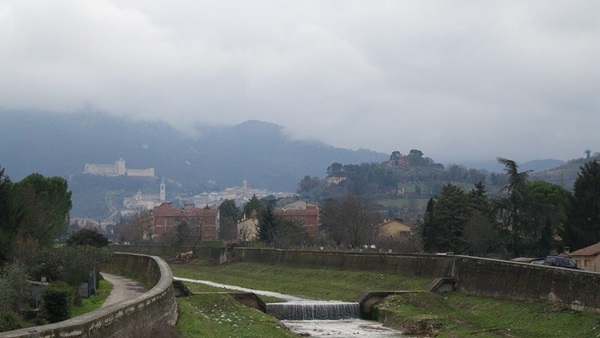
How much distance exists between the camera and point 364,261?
61969 millimetres

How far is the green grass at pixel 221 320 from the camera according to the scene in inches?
1329

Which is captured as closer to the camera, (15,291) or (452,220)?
(15,291)

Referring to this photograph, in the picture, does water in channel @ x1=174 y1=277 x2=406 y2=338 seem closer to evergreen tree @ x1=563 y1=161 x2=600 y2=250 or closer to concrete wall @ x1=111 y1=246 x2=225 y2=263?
evergreen tree @ x1=563 y1=161 x2=600 y2=250

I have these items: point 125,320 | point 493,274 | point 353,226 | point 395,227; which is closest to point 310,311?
point 493,274

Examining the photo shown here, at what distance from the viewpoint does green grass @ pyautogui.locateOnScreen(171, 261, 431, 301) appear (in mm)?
54562

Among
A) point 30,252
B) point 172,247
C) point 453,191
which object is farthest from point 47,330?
point 172,247

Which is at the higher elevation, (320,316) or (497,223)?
(497,223)

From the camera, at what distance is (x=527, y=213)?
87125 millimetres

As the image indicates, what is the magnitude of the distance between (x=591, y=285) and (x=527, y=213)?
54.3 metres

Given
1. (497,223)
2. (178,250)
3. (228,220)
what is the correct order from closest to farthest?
(497,223) < (178,250) < (228,220)

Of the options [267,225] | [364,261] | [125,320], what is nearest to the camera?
[125,320]

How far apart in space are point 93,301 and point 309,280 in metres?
24.8

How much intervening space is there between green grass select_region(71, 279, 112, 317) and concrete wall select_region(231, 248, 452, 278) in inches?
659

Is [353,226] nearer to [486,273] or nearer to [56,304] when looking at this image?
[486,273]
